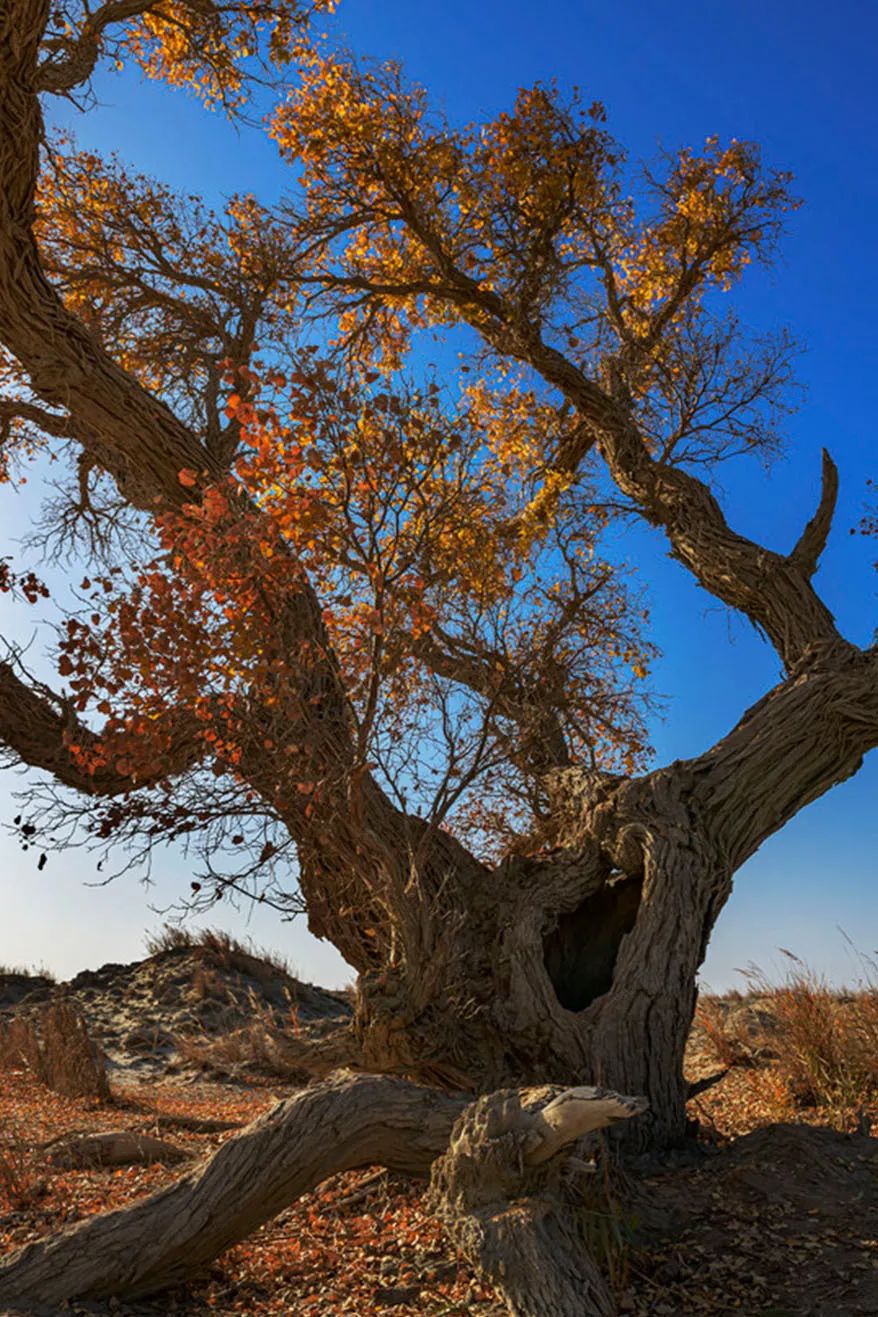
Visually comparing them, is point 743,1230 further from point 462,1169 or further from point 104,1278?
point 104,1278

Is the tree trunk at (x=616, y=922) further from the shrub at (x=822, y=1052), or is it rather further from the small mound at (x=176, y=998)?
the small mound at (x=176, y=998)

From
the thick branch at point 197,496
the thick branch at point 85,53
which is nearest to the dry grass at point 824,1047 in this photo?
the thick branch at point 197,496

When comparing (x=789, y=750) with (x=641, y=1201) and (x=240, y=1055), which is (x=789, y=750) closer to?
(x=641, y=1201)

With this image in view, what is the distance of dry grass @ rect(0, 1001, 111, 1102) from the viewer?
30.2ft

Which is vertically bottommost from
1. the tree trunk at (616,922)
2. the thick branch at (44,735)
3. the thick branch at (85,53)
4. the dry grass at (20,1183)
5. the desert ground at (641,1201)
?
the desert ground at (641,1201)

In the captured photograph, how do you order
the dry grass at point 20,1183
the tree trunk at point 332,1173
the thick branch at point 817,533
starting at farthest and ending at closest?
the thick branch at point 817,533
the dry grass at point 20,1183
the tree trunk at point 332,1173

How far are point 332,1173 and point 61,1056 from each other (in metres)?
5.78

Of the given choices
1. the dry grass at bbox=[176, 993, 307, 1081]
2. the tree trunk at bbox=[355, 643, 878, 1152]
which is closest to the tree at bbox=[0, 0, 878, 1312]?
the tree trunk at bbox=[355, 643, 878, 1152]

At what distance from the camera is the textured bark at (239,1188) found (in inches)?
171

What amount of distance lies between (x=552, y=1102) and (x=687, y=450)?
23.2 feet

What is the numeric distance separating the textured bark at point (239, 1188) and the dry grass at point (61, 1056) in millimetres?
4894

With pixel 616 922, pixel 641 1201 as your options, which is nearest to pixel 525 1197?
pixel 641 1201

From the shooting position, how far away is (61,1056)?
9695 mm

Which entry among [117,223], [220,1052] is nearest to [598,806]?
[220,1052]
